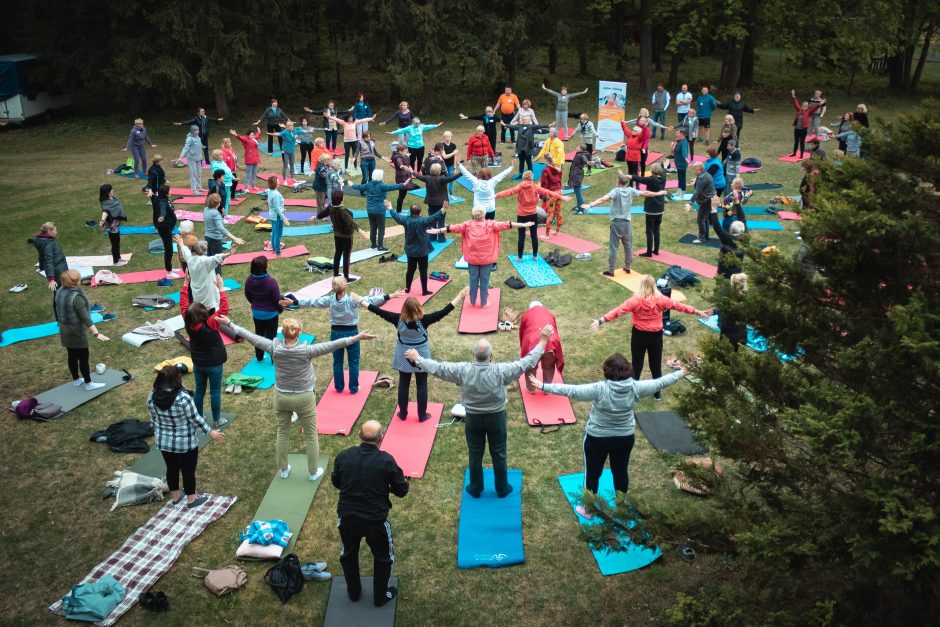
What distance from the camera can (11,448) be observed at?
10.2 m

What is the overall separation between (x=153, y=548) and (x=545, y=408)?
5.40m

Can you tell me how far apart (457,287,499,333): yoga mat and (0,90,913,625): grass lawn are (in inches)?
8.5

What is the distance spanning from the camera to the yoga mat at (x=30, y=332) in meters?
13.5

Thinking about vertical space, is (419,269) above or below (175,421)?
above

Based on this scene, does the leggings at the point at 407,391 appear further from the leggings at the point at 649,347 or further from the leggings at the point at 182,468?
the leggings at the point at 649,347

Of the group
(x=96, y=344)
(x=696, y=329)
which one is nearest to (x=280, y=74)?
(x=96, y=344)

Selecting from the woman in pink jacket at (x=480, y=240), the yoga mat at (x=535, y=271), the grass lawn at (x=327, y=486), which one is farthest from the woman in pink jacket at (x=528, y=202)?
the woman in pink jacket at (x=480, y=240)

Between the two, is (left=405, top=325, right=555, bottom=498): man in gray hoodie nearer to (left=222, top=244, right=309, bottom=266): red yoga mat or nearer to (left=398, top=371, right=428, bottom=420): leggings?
(left=398, top=371, right=428, bottom=420): leggings

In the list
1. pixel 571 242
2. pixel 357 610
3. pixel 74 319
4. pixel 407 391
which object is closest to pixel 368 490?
pixel 357 610

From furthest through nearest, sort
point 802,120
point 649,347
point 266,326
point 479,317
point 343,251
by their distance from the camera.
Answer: point 802,120, point 343,251, point 479,317, point 266,326, point 649,347

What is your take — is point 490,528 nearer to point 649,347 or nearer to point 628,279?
point 649,347

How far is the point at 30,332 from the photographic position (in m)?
13.8

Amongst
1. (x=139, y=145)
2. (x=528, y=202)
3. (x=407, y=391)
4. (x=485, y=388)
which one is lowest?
(x=407, y=391)

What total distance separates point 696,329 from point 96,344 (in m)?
10.6
